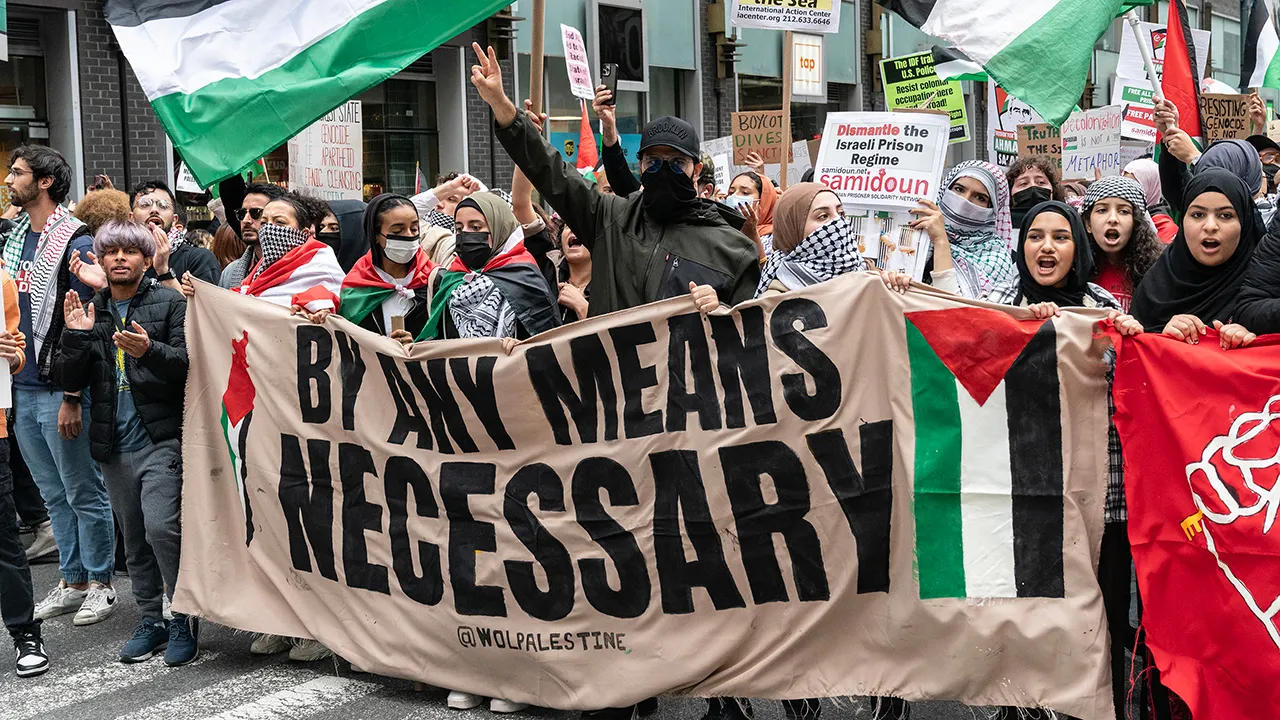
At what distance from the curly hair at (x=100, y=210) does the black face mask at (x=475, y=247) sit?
2.69 metres

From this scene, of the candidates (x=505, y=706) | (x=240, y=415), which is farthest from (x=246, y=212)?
(x=505, y=706)

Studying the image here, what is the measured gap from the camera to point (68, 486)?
6348 millimetres

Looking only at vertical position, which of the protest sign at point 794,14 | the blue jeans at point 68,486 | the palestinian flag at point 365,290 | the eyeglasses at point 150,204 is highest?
the protest sign at point 794,14

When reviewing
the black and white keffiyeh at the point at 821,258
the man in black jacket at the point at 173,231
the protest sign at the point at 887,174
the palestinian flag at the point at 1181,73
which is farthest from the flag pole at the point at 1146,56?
the man in black jacket at the point at 173,231

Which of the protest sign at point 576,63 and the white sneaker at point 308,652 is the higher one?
the protest sign at point 576,63

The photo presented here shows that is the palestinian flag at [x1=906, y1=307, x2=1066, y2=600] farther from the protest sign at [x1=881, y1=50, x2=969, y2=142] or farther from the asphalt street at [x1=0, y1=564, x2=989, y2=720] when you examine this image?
the protest sign at [x1=881, y1=50, x2=969, y2=142]

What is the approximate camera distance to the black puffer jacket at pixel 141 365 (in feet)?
18.5

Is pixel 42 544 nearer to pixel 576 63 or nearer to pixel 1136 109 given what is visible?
pixel 576 63

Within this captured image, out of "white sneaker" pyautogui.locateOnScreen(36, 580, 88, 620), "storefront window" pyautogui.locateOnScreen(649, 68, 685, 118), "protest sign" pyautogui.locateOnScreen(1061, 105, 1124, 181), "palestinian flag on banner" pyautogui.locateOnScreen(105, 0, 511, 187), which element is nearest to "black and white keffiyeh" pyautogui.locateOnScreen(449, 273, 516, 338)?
"palestinian flag on banner" pyautogui.locateOnScreen(105, 0, 511, 187)

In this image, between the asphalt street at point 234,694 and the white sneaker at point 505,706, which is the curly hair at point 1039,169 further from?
the white sneaker at point 505,706

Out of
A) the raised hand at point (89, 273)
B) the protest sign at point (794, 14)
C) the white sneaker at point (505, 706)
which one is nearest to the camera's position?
the white sneaker at point (505, 706)

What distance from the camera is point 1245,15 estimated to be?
11.5 m

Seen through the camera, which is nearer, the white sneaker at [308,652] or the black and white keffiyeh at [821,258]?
the black and white keffiyeh at [821,258]

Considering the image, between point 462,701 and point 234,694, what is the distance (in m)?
0.93
